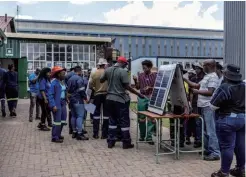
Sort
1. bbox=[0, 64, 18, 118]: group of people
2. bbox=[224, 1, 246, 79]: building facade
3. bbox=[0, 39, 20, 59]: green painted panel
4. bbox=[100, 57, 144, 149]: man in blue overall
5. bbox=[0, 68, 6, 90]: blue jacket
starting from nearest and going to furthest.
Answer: bbox=[100, 57, 144, 149]: man in blue overall
bbox=[0, 68, 6, 90]: blue jacket
bbox=[0, 64, 18, 118]: group of people
bbox=[224, 1, 246, 79]: building facade
bbox=[0, 39, 20, 59]: green painted panel

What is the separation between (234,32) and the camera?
16.0 m

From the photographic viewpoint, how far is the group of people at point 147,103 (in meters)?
5.00

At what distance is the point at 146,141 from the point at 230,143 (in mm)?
2778

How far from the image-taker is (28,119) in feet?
39.0

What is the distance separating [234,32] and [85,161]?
12080mm

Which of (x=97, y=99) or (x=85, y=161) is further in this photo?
(x=97, y=99)

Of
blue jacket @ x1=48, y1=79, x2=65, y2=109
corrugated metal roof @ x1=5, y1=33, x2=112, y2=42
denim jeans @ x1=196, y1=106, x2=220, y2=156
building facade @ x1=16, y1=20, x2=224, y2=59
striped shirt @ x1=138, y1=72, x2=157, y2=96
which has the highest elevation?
building facade @ x1=16, y1=20, x2=224, y2=59

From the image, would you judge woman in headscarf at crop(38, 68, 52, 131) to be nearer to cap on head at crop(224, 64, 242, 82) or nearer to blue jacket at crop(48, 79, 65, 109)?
blue jacket at crop(48, 79, 65, 109)

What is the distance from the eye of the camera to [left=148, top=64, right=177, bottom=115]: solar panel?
246 inches

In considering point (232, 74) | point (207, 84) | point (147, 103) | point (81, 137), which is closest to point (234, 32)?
point (147, 103)

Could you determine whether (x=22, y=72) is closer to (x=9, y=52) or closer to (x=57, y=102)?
(x=9, y=52)

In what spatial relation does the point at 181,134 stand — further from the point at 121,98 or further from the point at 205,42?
the point at 205,42

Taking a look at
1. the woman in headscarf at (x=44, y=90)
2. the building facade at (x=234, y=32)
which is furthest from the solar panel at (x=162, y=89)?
the building facade at (x=234, y=32)

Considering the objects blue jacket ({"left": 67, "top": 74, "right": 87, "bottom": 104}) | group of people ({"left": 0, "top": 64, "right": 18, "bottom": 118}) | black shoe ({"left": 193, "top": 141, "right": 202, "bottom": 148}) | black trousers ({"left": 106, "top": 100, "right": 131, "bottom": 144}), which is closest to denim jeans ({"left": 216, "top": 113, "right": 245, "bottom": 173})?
black shoe ({"left": 193, "top": 141, "right": 202, "bottom": 148})
